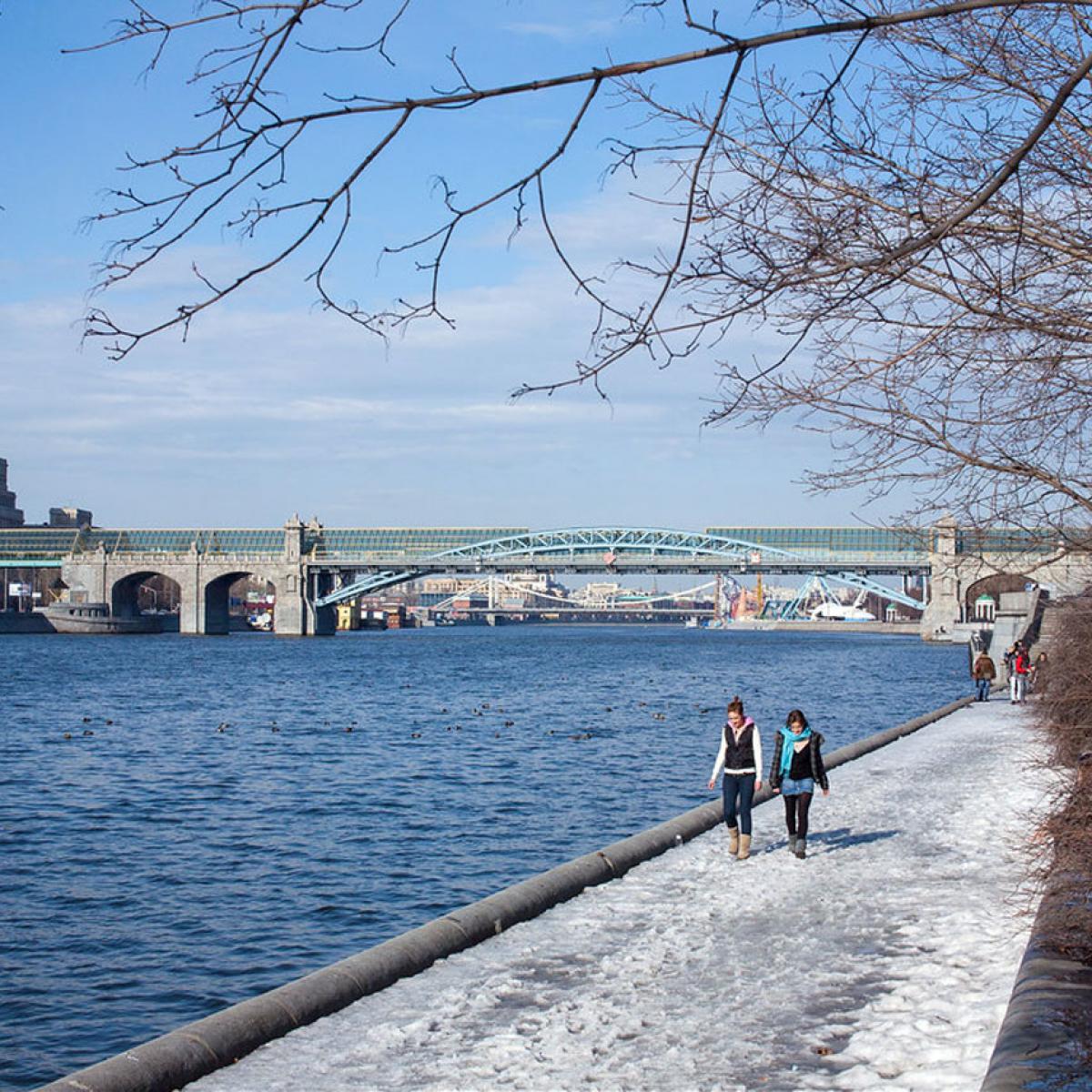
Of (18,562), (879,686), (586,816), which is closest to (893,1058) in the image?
(586,816)

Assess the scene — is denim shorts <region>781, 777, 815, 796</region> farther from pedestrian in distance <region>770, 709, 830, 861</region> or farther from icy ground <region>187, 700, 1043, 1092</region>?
icy ground <region>187, 700, 1043, 1092</region>

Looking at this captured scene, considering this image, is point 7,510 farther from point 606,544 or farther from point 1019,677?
point 1019,677

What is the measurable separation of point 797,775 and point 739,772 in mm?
536

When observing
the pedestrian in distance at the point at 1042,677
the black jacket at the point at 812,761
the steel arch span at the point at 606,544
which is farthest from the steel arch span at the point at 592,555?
the black jacket at the point at 812,761

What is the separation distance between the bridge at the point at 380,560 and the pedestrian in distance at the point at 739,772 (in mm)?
86815

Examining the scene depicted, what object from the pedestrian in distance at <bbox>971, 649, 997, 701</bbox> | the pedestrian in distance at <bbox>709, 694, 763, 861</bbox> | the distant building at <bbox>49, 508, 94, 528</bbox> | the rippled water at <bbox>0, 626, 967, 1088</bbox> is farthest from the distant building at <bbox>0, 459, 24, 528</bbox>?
the pedestrian in distance at <bbox>709, 694, 763, 861</bbox>

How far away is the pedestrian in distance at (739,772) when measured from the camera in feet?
42.6

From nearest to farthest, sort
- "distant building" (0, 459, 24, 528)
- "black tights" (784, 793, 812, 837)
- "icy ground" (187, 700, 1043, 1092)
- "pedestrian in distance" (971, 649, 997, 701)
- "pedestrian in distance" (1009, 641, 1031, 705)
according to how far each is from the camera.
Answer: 1. "icy ground" (187, 700, 1043, 1092)
2. "black tights" (784, 793, 812, 837)
3. "pedestrian in distance" (1009, 641, 1031, 705)
4. "pedestrian in distance" (971, 649, 997, 701)
5. "distant building" (0, 459, 24, 528)

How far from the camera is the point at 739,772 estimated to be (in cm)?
1303

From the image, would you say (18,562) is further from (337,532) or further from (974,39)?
(974,39)

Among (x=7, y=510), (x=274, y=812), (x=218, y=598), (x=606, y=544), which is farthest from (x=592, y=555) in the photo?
(x=274, y=812)

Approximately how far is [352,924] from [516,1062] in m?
6.12

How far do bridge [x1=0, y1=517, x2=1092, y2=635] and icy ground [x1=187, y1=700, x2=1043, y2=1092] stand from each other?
88.0 metres

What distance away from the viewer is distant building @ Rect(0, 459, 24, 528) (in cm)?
17238
